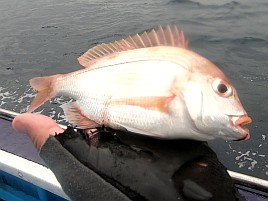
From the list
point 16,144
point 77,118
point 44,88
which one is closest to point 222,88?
point 77,118

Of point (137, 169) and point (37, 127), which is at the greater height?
point (137, 169)

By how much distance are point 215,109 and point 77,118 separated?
68cm

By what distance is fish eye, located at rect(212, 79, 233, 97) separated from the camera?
4.55 ft

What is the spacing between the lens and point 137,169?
1.48 m

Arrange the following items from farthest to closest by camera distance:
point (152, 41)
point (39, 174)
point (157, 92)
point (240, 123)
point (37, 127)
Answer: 1. point (39, 174)
2. point (37, 127)
3. point (152, 41)
4. point (157, 92)
5. point (240, 123)

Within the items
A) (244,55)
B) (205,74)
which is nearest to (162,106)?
(205,74)

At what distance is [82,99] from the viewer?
1.72m

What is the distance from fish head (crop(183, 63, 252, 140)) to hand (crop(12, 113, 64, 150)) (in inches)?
34.1

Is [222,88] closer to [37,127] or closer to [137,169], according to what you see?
[137,169]

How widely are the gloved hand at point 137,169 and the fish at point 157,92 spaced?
2.8 inches

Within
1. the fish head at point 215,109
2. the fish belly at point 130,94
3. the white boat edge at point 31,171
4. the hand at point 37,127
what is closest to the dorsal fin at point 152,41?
the fish belly at point 130,94

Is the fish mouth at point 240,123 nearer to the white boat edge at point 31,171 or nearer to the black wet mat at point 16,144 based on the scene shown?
the white boat edge at point 31,171

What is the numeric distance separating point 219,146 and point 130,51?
3.36m

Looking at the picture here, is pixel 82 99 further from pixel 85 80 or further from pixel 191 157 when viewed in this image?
pixel 191 157
